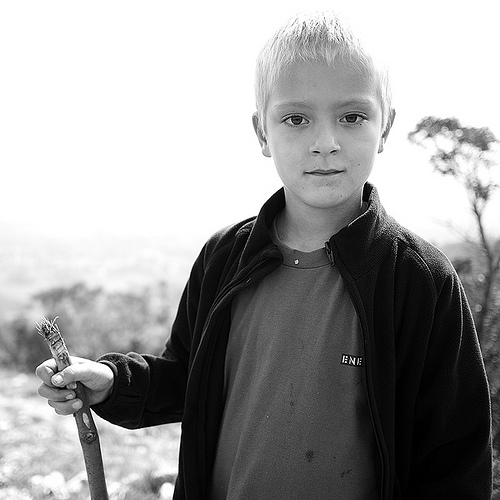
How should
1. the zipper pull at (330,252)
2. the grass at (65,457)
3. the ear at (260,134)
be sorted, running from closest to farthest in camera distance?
the zipper pull at (330,252) → the ear at (260,134) → the grass at (65,457)

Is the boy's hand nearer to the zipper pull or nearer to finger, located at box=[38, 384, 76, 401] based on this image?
finger, located at box=[38, 384, 76, 401]

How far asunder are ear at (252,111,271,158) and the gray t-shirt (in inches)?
12.1

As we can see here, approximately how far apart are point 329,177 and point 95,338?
4.58m

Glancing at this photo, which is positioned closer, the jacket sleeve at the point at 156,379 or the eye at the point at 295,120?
the eye at the point at 295,120

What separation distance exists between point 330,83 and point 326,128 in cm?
11


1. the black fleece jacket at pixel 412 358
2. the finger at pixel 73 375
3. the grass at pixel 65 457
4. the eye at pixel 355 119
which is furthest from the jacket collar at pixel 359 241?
the grass at pixel 65 457

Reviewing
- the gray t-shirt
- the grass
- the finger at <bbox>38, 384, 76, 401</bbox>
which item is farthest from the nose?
the grass

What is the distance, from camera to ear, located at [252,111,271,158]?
5.44ft

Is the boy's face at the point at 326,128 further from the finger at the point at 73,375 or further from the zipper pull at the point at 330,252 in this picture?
the finger at the point at 73,375

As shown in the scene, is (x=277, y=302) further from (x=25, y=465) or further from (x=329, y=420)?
(x=25, y=465)

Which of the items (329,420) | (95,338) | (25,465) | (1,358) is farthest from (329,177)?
(1,358)

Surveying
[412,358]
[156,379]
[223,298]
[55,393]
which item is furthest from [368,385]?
[55,393]

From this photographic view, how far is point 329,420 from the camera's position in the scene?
4.82 feet

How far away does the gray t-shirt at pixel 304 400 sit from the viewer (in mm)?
1469
